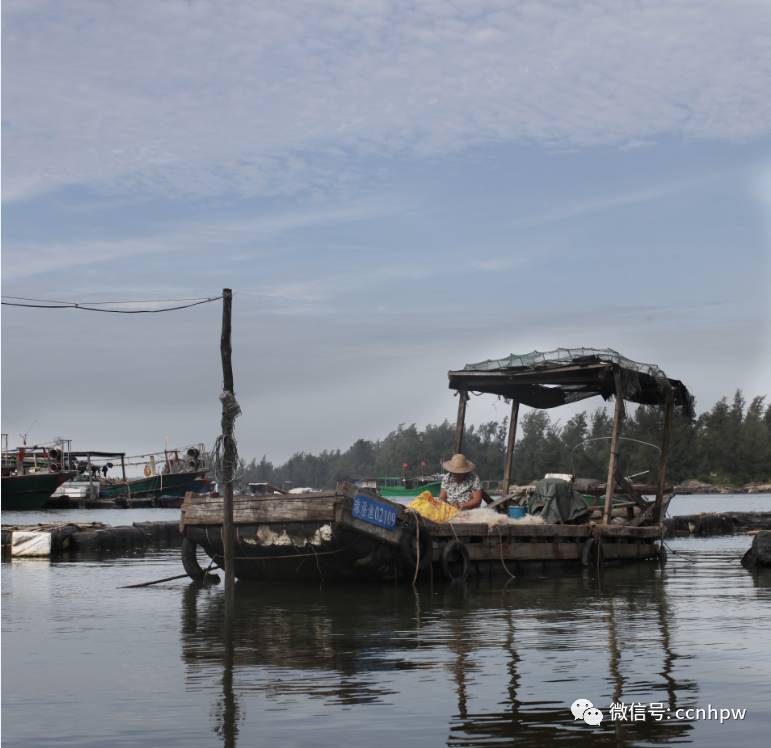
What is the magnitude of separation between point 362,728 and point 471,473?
10.8 meters

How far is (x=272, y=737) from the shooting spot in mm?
7348

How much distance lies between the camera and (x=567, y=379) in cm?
1939

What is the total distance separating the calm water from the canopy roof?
393 centimetres

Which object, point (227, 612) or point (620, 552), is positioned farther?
point (620, 552)

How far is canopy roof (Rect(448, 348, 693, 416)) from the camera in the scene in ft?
61.3

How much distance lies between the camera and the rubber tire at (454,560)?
53.7ft

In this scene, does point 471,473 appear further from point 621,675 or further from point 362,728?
point 362,728

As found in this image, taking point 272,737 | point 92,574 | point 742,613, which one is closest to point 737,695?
point 272,737

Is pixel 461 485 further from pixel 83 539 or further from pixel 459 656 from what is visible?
pixel 83 539

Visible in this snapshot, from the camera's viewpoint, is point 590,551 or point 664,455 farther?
point 664,455

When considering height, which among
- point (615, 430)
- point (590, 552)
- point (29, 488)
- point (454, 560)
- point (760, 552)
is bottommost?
point (760, 552)

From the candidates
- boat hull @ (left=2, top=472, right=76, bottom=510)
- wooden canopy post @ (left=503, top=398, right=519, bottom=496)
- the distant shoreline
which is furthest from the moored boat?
the distant shoreline

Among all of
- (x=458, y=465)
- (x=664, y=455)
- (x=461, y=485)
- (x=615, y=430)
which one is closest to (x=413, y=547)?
(x=458, y=465)

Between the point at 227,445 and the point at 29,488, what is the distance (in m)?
57.1
